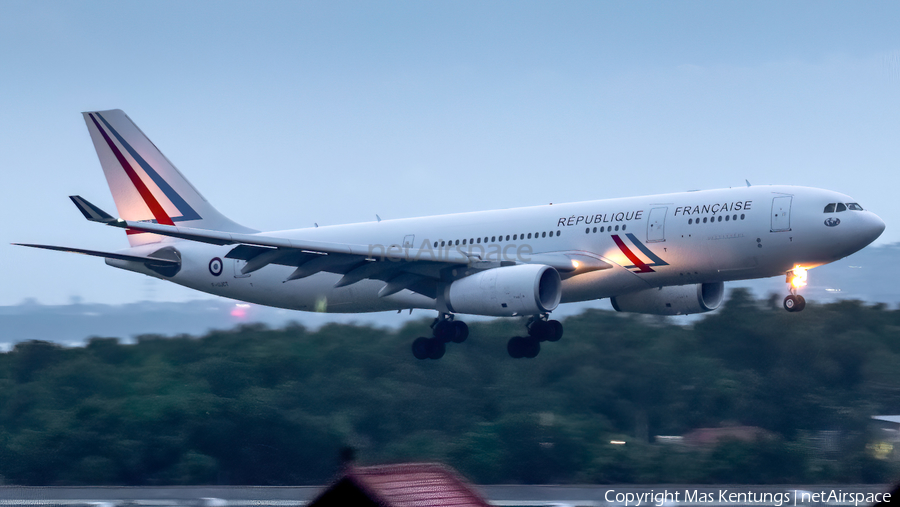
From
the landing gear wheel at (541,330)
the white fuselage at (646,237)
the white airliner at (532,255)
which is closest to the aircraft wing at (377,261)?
the white airliner at (532,255)

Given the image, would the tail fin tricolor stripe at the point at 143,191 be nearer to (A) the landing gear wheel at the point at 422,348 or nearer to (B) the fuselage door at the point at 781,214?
(A) the landing gear wheel at the point at 422,348

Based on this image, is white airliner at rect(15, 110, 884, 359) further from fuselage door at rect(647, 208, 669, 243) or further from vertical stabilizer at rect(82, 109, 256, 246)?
vertical stabilizer at rect(82, 109, 256, 246)

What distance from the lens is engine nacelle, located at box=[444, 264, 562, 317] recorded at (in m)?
31.1

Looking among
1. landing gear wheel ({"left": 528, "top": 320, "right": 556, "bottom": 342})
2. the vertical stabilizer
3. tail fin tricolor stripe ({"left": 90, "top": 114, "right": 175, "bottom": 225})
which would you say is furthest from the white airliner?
the vertical stabilizer

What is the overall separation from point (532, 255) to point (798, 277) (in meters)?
8.12

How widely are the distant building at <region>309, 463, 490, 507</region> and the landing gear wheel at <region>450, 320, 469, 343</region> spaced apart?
81.9 feet

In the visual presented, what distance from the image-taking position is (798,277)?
31938 millimetres

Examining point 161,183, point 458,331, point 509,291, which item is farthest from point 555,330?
point 161,183

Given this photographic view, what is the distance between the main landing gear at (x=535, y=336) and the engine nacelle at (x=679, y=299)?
303cm

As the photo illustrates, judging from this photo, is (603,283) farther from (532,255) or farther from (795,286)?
(795,286)

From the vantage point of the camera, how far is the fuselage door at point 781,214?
1211 inches

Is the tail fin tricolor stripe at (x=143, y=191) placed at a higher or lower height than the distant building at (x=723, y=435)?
higher

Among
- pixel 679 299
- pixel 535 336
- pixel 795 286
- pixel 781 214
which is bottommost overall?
pixel 535 336

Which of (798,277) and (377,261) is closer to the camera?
(798,277)
